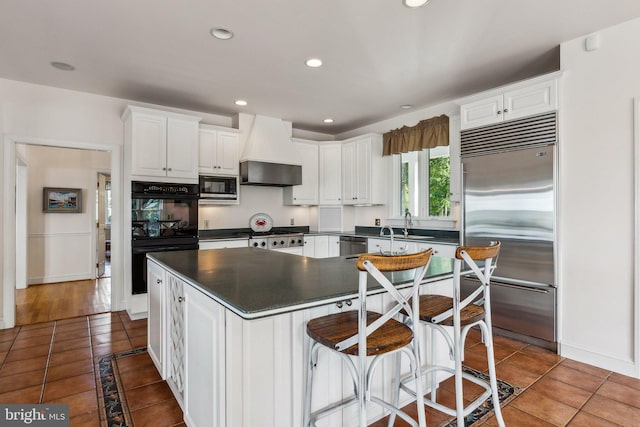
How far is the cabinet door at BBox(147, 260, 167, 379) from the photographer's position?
232 centimetres

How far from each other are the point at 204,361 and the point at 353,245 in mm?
3551

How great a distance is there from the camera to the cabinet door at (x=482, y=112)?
3.33 meters

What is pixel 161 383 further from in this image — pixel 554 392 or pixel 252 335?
pixel 554 392

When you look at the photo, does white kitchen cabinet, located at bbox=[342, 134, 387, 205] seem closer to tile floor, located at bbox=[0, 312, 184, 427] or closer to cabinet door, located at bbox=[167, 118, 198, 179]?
cabinet door, located at bbox=[167, 118, 198, 179]

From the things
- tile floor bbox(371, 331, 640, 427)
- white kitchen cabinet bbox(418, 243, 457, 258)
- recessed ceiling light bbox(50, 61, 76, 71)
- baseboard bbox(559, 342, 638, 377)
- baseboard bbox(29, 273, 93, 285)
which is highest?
recessed ceiling light bbox(50, 61, 76, 71)

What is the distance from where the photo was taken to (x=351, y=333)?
1.44m

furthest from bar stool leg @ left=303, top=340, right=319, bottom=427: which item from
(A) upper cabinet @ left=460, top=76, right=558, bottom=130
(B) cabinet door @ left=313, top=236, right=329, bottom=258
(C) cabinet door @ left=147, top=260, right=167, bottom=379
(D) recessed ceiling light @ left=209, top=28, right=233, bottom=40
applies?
(B) cabinet door @ left=313, top=236, right=329, bottom=258

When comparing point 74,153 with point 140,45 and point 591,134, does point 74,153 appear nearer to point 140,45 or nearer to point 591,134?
point 140,45

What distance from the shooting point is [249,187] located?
5254mm

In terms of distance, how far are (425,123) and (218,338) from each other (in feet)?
13.1

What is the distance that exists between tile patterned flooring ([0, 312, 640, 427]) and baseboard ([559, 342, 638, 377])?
0.06 m

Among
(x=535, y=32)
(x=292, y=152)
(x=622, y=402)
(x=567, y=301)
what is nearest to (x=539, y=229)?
(x=567, y=301)

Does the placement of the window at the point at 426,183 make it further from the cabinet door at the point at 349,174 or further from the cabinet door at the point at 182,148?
the cabinet door at the point at 182,148

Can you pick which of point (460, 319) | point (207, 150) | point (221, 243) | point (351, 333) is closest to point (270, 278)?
point (351, 333)
